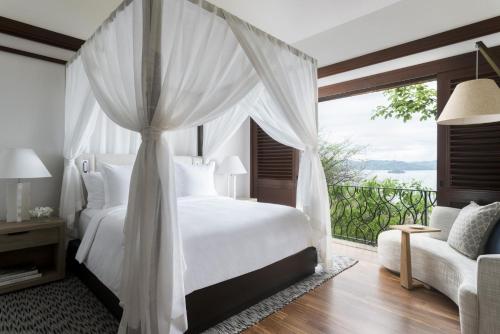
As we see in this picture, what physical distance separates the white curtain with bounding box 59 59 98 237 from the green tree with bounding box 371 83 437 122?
4017 millimetres

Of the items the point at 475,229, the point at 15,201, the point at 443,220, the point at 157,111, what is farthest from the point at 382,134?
the point at 15,201

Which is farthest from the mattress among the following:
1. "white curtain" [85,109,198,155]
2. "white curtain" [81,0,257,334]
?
"white curtain" [81,0,257,334]

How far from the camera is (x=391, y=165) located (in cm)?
454

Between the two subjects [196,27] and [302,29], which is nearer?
[196,27]

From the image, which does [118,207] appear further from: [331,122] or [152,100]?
[331,122]

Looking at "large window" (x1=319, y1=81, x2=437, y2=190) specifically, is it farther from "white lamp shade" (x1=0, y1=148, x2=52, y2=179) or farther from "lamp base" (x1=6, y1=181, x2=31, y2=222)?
"lamp base" (x1=6, y1=181, x2=31, y2=222)

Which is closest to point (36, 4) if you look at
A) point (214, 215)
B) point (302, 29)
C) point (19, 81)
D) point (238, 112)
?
point (19, 81)

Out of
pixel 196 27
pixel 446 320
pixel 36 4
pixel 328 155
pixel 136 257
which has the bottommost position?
pixel 446 320

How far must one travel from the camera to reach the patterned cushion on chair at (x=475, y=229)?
2.17m

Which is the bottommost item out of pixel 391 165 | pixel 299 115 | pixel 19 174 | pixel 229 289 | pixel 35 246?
pixel 229 289

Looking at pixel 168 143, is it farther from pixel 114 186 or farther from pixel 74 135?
pixel 74 135

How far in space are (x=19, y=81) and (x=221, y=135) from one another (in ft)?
7.12

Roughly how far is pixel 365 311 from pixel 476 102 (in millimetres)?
1825

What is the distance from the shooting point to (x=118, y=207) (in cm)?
259
